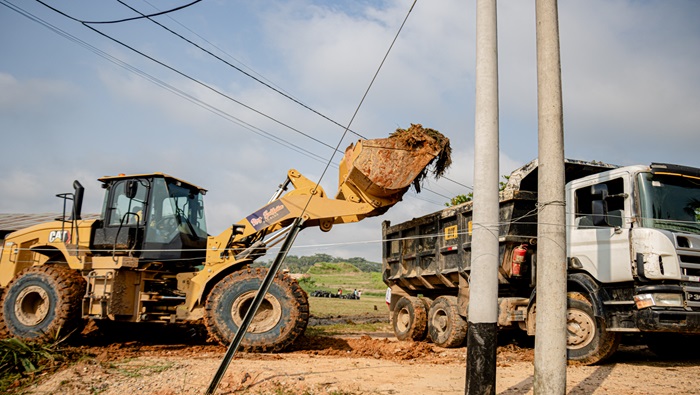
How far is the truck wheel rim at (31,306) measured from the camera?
9083mm

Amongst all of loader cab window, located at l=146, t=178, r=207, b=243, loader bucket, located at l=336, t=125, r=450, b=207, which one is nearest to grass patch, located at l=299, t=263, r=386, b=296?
loader cab window, located at l=146, t=178, r=207, b=243

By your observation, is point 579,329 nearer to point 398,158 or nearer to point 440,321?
point 440,321

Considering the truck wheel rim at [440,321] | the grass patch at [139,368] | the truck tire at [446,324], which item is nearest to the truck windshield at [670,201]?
the truck tire at [446,324]

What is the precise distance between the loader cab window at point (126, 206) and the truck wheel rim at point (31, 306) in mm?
1766

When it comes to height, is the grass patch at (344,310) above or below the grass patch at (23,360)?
below

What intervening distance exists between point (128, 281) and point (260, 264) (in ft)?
8.09

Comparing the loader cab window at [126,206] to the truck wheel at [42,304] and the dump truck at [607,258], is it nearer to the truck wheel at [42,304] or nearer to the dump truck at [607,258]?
the truck wheel at [42,304]

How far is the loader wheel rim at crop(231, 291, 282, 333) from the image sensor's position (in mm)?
8680

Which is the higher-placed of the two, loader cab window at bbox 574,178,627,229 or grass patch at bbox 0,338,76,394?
loader cab window at bbox 574,178,627,229

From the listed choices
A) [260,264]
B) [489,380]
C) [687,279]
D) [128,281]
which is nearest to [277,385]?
[489,380]

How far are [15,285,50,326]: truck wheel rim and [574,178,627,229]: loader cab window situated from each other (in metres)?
9.31

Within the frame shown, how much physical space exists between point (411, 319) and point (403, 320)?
1.80ft

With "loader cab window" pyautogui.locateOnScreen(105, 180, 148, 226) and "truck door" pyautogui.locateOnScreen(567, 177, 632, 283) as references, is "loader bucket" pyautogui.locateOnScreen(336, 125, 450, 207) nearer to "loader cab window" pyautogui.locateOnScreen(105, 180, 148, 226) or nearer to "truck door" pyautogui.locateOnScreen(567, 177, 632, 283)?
"truck door" pyautogui.locateOnScreen(567, 177, 632, 283)

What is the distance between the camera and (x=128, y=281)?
955 centimetres
